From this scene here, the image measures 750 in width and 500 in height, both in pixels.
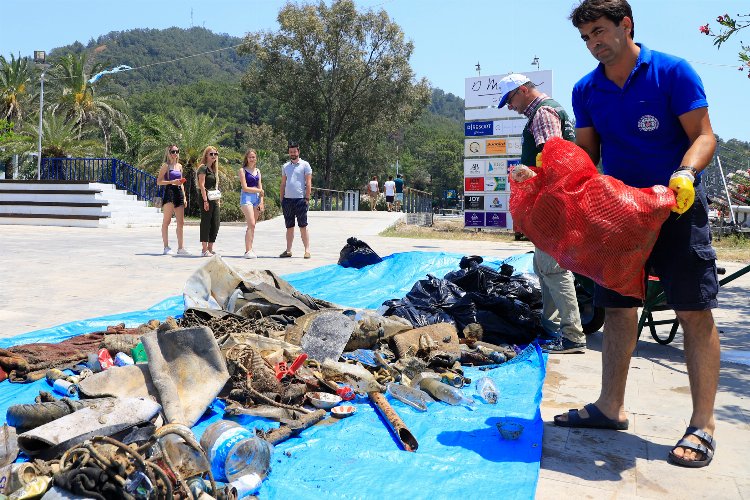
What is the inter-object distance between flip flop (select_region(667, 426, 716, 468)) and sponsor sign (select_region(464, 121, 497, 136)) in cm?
1909

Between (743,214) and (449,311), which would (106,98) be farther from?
(449,311)

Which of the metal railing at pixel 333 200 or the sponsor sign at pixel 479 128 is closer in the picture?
the sponsor sign at pixel 479 128

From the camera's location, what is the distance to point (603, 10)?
3.15m

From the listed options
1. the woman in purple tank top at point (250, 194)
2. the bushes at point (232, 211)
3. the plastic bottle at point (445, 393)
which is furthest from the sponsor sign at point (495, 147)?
the plastic bottle at point (445, 393)

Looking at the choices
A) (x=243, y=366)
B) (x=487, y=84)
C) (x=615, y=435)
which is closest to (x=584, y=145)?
(x=615, y=435)

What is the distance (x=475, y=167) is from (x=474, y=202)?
1114 millimetres

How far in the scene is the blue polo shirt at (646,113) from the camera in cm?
311

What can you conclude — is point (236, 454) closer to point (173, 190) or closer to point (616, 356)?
point (616, 356)

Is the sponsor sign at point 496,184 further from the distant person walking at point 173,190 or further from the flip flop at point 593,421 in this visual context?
the flip flop at point 593,421

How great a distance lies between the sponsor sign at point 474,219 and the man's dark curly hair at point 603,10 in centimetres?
1899

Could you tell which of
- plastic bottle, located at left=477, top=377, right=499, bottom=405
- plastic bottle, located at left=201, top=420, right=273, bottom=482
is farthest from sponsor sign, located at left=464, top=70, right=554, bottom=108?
plastic bottle, located at left=201, top=420, right=273, bottom=482

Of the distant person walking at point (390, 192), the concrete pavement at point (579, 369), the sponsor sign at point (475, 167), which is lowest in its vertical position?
the concrete pavement at point (579, 369)

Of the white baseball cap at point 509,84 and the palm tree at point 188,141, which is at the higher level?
the palm tree at point 188,141

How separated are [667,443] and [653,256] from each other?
3.02ft
